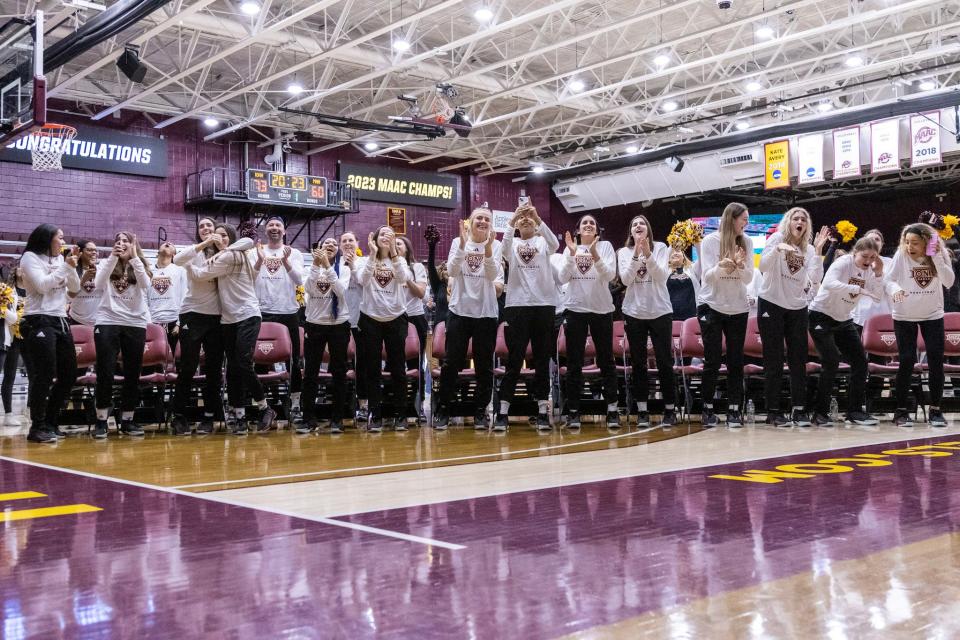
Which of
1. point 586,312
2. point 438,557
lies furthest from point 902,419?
point 438,557

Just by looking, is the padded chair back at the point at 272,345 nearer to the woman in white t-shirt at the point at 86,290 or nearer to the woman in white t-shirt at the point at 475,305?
the woman in white t-shirt at the point at 86,290

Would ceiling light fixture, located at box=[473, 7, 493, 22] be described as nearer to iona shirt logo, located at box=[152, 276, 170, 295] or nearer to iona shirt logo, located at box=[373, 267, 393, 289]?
iona shirt logo, located at box=[152, 276, 170, 295]

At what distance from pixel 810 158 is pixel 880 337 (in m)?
12.8

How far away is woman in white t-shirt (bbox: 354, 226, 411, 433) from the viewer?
6.75 metres

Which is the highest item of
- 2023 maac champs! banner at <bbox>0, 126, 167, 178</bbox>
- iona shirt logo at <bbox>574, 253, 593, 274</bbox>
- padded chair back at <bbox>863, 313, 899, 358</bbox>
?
2023 maac champs! banner at <bbox>0, 126, 167, 178</bbox>

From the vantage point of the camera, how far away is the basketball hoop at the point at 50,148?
551 inches

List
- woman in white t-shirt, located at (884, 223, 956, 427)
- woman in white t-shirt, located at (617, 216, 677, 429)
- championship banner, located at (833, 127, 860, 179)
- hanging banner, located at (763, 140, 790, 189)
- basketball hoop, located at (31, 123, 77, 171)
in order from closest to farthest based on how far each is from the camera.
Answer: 1. woman in white t-shirt, located at (884, 223, 956, 427)
2. woman in white t-shirt, located at (617, 216, 677, 429)
3. basketball hoop, located at (31, 123, 77, 171)
4. championship banner, located at (833, 127, 860, 179)
5. hanging banner, located at (763, 140, 790, 189)

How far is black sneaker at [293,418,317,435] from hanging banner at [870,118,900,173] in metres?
14.7

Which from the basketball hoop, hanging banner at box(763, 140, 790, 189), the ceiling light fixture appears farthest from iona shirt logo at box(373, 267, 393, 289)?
hanging banner at box(763, 140, 790, 189)

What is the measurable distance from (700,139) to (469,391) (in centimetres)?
1732

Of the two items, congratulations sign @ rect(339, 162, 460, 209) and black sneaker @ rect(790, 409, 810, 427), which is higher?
congratulations sign @ rect(339, 162, 460, 209)

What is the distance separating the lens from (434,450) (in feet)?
16.8

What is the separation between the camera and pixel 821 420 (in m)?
6.65

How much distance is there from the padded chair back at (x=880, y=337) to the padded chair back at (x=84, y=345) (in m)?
6.23
